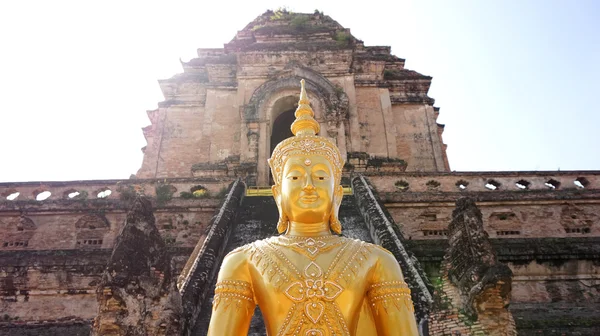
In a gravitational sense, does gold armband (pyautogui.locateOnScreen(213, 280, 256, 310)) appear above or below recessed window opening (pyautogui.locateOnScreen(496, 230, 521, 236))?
below

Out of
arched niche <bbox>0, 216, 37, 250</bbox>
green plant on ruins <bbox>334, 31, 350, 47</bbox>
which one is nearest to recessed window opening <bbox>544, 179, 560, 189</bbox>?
green plant on ruins <bbox>334, 31, 350, 47</bbox>

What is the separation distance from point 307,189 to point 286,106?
1376 centimetres

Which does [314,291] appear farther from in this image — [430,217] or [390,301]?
[430,217]

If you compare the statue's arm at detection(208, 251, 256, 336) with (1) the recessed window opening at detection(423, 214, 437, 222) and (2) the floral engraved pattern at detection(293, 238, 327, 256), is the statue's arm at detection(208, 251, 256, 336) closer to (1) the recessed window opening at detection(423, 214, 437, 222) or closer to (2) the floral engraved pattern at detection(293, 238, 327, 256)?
(2) the floral engraved pattern at detection(293, 238, 327, 256)

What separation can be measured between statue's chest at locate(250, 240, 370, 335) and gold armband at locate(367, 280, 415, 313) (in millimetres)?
120

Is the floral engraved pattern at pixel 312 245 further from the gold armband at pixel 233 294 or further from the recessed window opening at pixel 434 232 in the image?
the recessed window opening at pixel 434 232

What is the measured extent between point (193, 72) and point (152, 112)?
8.74 ft

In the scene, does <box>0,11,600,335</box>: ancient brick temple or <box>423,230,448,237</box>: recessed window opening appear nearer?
<box>0,11,600,335</box>: ancient brick temple

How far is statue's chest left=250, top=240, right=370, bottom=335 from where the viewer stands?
308 centimetres

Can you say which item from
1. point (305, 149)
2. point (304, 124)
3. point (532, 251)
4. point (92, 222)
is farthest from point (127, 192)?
point (532, 251)

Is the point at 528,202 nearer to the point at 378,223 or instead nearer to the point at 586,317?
the point at 586,317

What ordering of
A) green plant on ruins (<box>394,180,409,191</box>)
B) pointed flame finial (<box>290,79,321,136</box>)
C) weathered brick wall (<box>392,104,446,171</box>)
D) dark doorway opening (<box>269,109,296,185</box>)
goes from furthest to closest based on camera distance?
dark doorway opening (<box>269,109,296,185</box>), weathered brick wall (<box>392,104,446,171</box>), green plant on ruins (<box>394,180,409,191</box>), pointed flame finial (<box>290,79,321,136</box>)

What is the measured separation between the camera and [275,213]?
A: 1033 centimetres

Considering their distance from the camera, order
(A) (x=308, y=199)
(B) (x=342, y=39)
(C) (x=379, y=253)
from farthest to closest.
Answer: (B) (x=342, y=39) < (A) (x=308, y=199) < (C) (x=379, y=253)
